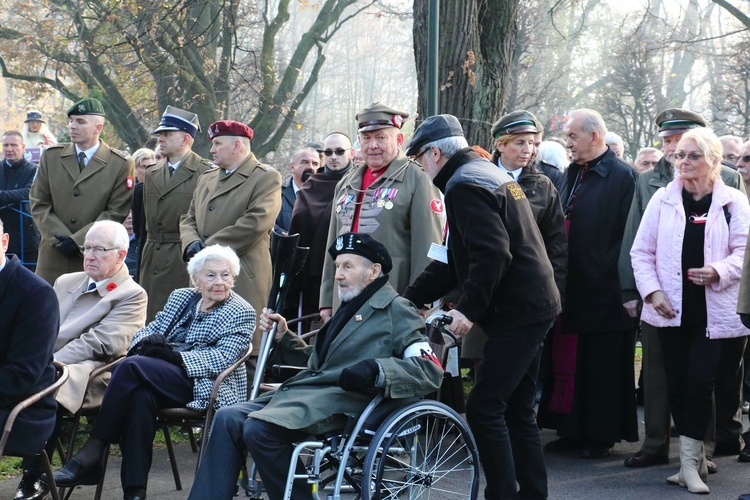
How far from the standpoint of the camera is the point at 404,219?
253 inches

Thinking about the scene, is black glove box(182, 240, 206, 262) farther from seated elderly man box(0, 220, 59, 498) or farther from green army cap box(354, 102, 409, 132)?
seated elderly man box(0, 220, 59, 498)

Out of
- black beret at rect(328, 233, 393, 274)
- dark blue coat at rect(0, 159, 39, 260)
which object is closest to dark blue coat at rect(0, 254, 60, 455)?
black beret at rect(328, 233, 393, 274)

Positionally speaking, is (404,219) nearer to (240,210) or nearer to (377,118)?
(377,118)

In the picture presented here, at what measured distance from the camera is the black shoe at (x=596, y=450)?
6.66 m

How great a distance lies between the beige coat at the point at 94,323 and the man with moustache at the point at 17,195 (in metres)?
Result: 5.19

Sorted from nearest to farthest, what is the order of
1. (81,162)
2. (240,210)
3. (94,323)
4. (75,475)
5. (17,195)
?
(75,475) < (94,323) < (240,210) < (81,162) < (17,195)

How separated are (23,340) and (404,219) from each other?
2.39m

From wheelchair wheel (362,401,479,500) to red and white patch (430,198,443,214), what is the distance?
1.75 metres

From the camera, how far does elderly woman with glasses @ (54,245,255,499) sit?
530cm

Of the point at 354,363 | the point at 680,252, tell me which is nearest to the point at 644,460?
the point at 680,252

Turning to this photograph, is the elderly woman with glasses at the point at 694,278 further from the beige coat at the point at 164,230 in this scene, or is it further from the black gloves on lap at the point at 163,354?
the beige coat at the point at 164,230

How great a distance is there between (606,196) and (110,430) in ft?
10.8

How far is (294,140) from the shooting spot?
45.7 meters

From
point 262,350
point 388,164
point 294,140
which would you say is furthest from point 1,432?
point 294,140
